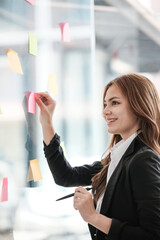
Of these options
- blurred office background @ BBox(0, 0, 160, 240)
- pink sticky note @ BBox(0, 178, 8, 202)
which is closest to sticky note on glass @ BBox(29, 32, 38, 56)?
blurred office background @ BBox(0, 0, 160, 240)

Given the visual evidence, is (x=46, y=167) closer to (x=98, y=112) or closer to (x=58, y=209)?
(x=58, y=209)

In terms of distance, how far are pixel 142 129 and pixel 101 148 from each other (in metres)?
0.85

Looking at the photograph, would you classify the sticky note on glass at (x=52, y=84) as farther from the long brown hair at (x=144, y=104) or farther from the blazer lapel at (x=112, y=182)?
the blazer lapel at (x=112, y=182)

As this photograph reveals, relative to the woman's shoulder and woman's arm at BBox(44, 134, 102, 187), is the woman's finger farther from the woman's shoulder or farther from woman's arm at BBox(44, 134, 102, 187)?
the woman's shoulder

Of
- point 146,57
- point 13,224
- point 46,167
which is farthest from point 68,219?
point 146,57

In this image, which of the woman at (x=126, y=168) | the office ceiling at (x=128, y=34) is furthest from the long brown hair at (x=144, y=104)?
the office ceiling at (x=128, y=34)

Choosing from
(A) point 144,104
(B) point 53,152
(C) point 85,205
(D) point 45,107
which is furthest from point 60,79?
(C) point 85,205

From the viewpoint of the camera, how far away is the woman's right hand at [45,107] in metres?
1.10

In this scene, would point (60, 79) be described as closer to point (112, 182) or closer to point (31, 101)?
point (31, 101)

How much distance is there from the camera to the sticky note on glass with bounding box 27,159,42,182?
3.51 feet

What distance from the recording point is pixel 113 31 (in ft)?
6.12

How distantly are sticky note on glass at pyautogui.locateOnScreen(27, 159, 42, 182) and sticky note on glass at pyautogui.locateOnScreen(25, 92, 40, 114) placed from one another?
0.58ft

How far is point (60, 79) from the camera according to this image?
1341 millimetres

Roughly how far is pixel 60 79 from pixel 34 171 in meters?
0.43
